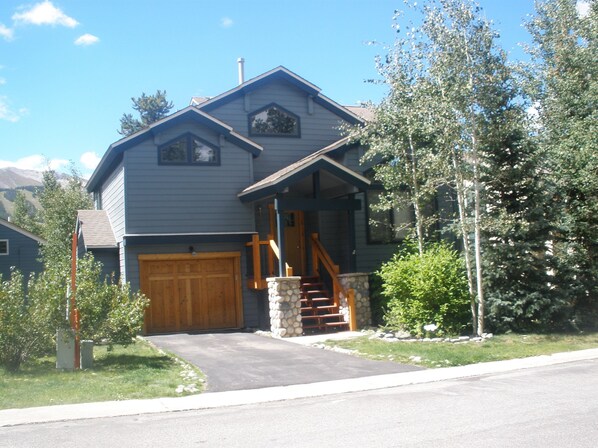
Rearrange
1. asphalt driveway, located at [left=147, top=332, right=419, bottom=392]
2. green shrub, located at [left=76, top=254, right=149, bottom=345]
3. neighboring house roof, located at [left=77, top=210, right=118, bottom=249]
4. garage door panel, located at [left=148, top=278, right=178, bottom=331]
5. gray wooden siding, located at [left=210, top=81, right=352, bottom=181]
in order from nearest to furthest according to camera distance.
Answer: asphalt driveway, located at [left=147, top=332, right=419, bottom=392] → green shrub, located at [left=76, top=254, right=149, bottom=345] → garage door panel, located at [left=148, top=278, right=178, bottom=331] → neighboring house roof, located at [left=77, top=210, right=118, bottom=249] → gray wooden siding, located at [left=210, top=81, right=352, bottom=181]

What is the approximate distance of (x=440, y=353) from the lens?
12484 millimetres

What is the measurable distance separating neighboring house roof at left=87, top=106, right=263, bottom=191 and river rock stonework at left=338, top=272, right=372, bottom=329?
192 inches

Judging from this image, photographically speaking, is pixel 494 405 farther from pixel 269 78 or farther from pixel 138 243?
pixel 269 78

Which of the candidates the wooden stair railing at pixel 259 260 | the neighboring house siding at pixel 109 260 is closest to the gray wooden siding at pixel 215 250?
the wooden stair railing at pixel 259 260

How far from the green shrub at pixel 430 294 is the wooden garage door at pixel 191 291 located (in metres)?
5.32

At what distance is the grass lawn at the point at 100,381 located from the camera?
30.2ft

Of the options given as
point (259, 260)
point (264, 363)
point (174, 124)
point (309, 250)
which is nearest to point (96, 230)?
point (174, 124)

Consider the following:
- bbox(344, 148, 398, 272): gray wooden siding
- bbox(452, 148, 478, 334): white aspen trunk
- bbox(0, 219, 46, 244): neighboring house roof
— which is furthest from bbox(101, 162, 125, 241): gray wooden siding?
bbox(0, 219, 46, 244): neighboring house roof

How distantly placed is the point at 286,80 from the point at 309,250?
5.62 meters

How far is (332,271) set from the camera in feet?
59.1

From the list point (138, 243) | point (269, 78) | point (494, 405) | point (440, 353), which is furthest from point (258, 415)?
point (269, 78)

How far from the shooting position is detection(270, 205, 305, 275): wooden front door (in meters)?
19.8

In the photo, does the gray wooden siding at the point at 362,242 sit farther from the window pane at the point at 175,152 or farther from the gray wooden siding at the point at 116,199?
the gray wooden siding at the point at 116,199

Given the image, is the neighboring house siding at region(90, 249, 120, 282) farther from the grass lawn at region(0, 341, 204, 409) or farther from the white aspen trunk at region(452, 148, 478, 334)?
the white aspen trunk at region(452, 148, 478, 334)
